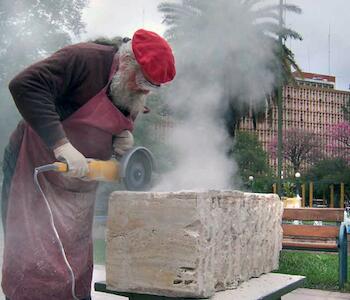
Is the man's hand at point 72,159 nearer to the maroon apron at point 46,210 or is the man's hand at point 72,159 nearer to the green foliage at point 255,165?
the maroon apron at point 46,210

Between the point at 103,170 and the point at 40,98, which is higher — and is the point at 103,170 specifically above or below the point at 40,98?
below

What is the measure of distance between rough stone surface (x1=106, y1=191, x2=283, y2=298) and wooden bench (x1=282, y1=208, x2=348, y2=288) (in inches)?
97.5

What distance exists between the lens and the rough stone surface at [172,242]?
6.08ft

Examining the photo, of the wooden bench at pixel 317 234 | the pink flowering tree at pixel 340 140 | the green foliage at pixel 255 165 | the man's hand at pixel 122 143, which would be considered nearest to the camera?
the man's hand at pixel 122 143

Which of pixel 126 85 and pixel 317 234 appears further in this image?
Result: pixel 317 234

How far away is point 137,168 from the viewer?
1.87 m

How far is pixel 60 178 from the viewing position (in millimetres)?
1720

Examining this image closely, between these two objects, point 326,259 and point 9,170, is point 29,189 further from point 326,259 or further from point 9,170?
point 326,259

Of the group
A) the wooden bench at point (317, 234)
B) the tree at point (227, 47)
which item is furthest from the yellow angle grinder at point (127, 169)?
the wooden bench at point (317, 234)

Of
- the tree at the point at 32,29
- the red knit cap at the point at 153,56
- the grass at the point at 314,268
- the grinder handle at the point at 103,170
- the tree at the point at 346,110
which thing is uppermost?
the tree at the point at 346,110

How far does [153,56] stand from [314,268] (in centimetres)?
399


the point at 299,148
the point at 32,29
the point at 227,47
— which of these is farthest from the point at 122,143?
the point at 299,148

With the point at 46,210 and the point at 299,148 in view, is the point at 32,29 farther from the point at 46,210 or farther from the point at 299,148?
the point at 299,148

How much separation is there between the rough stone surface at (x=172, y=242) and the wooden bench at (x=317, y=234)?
248cm
